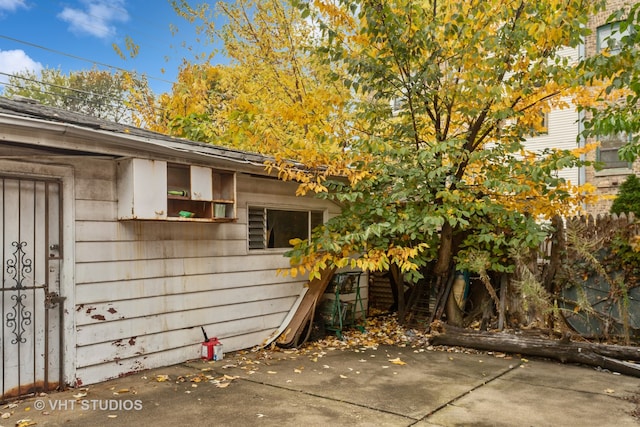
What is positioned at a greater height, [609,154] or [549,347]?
[609,154]

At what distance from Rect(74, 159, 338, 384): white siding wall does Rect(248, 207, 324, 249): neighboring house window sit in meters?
0.14

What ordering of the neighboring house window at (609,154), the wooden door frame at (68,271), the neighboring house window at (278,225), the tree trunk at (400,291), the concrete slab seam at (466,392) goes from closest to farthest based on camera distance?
the concrete slab seam at (466,392), the wooden door frame at (68,271), the neighboring house window at (278,225), the tree trunk at (400,291), the neighboring house window at (609,154)

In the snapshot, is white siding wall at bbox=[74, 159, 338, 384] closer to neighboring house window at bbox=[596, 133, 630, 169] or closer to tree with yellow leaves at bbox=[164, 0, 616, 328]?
tree with yellow leaves at bbox=[164, 0, 616, 328]

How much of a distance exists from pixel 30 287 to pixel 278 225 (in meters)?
3.41

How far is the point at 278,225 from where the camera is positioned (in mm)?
7203

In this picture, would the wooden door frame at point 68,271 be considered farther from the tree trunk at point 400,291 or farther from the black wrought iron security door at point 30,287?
the tree trunk at point 400,291

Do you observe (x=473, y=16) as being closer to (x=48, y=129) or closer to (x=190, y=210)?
(x=190, y=210)

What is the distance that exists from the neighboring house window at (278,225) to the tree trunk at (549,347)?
8.15ft

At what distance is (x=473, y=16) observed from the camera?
273 inches

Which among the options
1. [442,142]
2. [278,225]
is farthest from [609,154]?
[278,225]

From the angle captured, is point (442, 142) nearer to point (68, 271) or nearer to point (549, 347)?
point (549, 347)

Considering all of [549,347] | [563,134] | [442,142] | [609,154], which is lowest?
[549,347]

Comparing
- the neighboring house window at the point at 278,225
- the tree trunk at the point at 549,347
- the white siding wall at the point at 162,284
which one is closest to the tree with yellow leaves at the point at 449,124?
the neighboring house window at the point at 278,225

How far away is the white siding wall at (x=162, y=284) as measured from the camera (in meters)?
4.91
